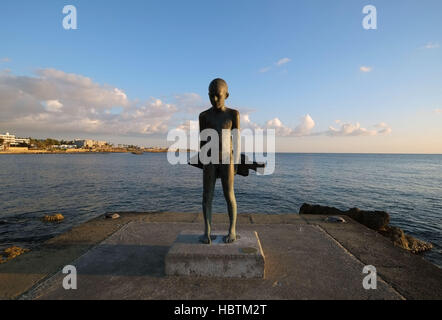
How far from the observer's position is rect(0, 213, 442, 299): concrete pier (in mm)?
3285

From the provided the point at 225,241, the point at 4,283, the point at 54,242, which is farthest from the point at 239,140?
the point at 54,242

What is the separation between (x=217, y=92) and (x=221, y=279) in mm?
3311

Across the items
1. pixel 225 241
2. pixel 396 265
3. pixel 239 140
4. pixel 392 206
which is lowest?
pixel 392 206

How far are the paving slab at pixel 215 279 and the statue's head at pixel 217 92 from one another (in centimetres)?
317

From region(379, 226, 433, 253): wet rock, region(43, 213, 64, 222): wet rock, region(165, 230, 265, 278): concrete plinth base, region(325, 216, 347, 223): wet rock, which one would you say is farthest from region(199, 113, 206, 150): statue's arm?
region(43, 213, 64, 222): wet rock

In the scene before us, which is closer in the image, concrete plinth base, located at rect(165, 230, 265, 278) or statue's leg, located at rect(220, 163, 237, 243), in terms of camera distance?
concrete plinth base, located at rect(165, 230, 265, 278)

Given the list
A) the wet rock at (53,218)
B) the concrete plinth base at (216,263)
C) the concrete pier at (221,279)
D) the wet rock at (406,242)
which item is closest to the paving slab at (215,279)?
the concrete pier at (221,279)

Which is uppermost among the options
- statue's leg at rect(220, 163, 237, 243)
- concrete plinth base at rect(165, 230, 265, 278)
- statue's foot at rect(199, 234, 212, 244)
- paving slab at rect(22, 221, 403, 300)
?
statue's leg at rect(220, 163, 237, 243)

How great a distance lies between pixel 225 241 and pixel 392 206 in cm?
2327

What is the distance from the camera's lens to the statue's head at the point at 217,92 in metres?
4.19

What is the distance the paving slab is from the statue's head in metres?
3.17

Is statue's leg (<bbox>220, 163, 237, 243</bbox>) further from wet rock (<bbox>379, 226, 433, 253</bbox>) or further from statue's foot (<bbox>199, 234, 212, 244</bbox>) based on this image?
wet rock (<bbox>379, 226, 433, 253</bbox>)
